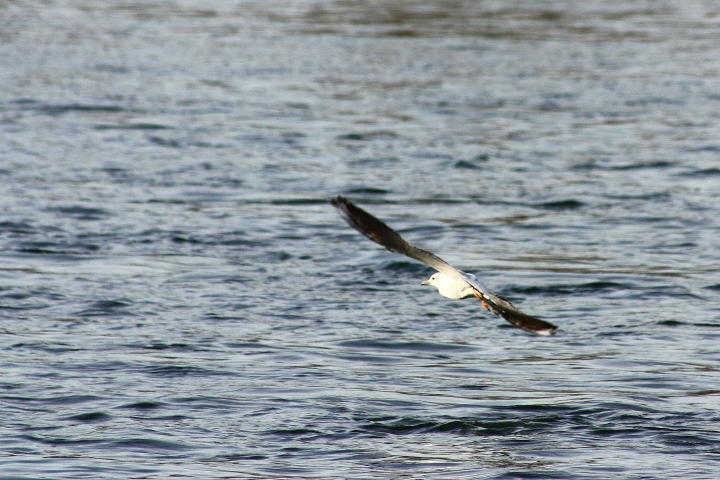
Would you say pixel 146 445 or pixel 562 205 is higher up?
pixel 562 205

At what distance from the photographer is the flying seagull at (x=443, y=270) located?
640 centimetres

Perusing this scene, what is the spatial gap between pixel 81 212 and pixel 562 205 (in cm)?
493

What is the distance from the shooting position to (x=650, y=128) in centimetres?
1778

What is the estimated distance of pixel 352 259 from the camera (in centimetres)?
1228

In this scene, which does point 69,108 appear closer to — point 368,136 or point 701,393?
point 368,136

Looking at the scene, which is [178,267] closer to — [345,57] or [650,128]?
[650,128]

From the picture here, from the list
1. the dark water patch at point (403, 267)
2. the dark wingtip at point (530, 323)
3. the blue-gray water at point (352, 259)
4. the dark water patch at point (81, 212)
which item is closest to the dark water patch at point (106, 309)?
Result: the blue-gray water at point (352, 259)

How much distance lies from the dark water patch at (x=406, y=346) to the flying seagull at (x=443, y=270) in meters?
1.91

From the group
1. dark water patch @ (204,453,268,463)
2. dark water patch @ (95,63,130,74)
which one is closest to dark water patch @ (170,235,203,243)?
dark water patch @ (204,453,268,463)

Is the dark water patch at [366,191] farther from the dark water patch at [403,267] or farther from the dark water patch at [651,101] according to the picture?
the dark water patch at [651,101]

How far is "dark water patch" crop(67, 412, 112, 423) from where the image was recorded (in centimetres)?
823

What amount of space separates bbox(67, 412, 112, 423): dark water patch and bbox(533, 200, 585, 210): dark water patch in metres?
6.88

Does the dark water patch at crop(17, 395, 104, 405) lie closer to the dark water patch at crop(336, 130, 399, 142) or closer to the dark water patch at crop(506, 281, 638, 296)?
the dark water patch at crop(506, 281, 638, 296)

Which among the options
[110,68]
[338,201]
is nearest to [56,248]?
[338,201]
